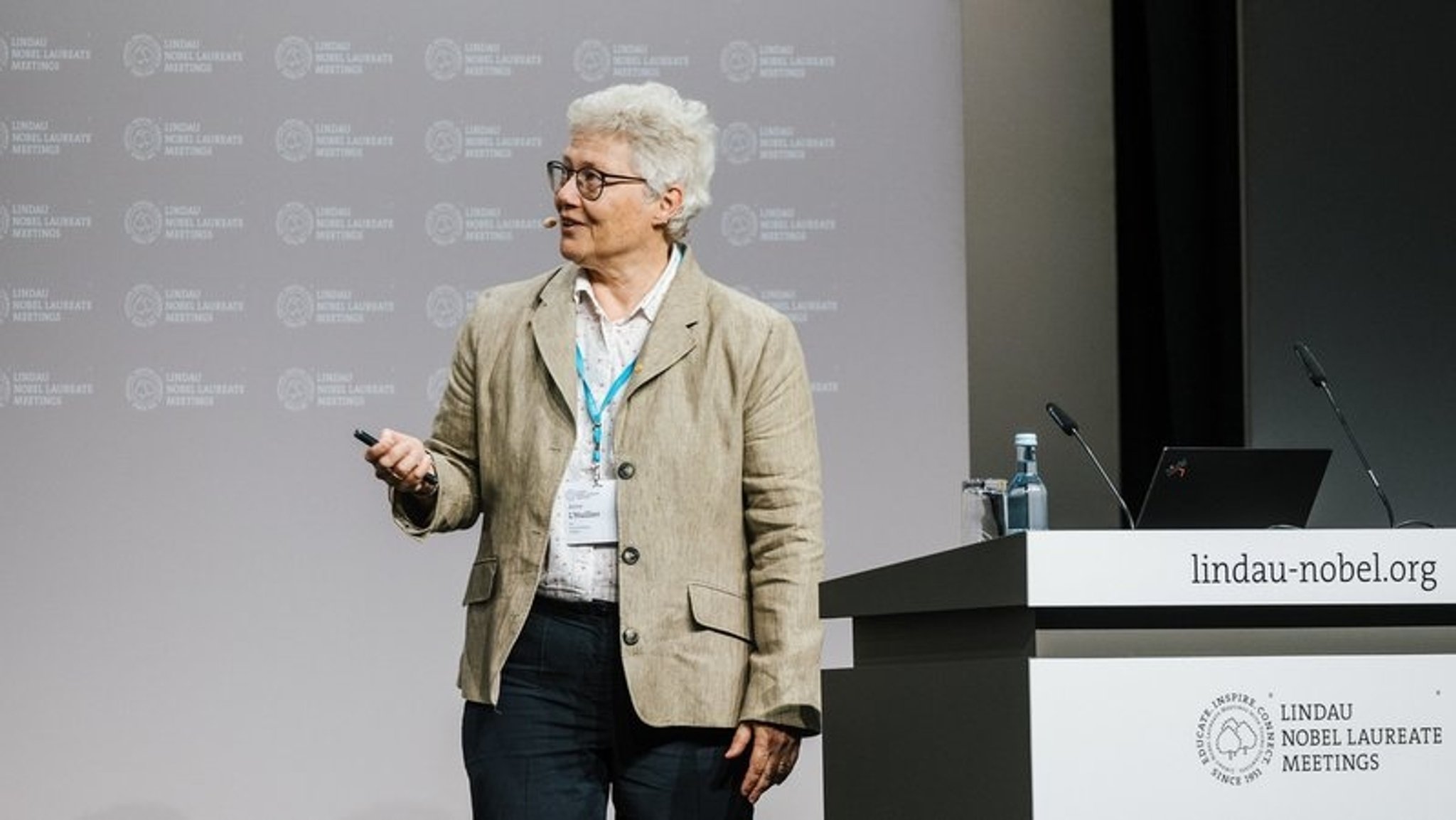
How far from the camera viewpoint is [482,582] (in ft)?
8.71

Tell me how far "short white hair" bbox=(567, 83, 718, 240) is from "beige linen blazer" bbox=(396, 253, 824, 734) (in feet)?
0.38

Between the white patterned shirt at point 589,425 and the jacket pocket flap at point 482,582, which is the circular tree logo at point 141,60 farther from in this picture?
the jacket pocket flap at point 482,582

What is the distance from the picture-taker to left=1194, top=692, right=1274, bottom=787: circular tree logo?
1.70 meters

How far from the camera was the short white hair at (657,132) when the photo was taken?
2756 millimetres

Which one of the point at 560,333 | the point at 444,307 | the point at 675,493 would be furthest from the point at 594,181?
the point at 444,307

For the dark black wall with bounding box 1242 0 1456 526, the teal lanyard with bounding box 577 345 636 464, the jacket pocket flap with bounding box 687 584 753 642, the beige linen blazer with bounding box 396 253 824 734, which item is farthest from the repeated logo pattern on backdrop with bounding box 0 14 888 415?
the jacket pocket flap with bounding box 687 584 753 642

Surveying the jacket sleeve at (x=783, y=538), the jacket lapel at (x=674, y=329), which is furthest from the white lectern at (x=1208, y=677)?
the jacket lapel at (x=674, y=329)

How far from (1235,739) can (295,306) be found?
11.5 ft

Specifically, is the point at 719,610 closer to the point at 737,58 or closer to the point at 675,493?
the point at 675,493

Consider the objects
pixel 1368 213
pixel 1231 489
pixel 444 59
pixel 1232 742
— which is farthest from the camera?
pixel 1368 213

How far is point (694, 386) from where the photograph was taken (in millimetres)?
2711

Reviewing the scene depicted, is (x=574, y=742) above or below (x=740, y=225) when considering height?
below

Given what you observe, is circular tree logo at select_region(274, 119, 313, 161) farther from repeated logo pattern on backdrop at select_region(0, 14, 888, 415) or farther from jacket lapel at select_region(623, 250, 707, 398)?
Answer: jacket lapel at select_region(623, 250, 707, 398)

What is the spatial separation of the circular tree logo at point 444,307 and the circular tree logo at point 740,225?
726 millimetres
